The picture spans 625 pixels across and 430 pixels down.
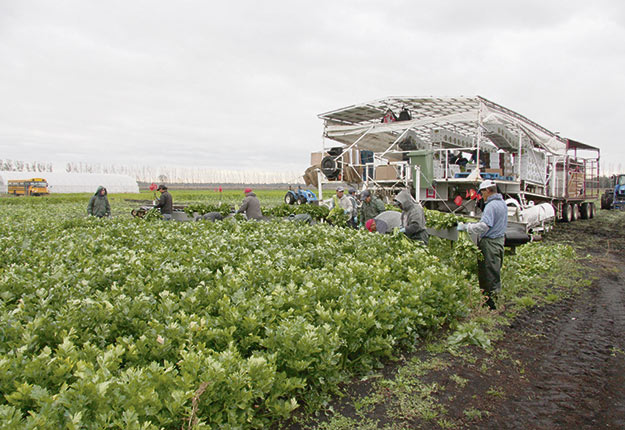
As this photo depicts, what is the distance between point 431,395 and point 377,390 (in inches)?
19.8

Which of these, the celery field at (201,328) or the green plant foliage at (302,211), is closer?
the celery field at (201,328)

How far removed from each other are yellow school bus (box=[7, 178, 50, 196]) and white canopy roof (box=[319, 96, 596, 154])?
50.5 metres

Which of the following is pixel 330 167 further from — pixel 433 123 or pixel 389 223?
pixel 389 223

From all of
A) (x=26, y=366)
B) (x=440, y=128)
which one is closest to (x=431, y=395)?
(x=26, y=366)

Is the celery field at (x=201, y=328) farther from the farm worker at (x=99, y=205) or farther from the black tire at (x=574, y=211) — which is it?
the black tire at (x=574, y=211)

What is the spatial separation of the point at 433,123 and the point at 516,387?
11.4 meters

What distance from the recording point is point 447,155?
13.3 metres

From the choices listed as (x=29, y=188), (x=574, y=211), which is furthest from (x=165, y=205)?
→ (x=29, y=188)

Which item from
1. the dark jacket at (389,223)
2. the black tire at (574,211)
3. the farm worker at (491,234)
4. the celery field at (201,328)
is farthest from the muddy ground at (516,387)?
the black tire at (574,211)

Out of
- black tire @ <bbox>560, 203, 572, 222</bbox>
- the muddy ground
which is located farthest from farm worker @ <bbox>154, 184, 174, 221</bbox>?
black tire @ <bbox>560, 203, 572, 222</bbox>

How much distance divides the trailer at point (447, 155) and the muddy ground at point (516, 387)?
24.8ft

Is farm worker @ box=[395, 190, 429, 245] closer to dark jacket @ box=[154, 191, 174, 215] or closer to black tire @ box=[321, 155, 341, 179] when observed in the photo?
black tire @ box=[321, 155, 341, 179]

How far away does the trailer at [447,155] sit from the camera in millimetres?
13523

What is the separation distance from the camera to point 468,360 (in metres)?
4.67
